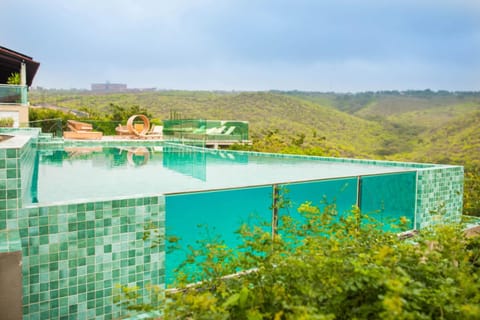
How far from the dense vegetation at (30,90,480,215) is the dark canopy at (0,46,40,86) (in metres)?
2.94

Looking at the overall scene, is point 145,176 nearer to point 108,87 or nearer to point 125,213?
point 125,213

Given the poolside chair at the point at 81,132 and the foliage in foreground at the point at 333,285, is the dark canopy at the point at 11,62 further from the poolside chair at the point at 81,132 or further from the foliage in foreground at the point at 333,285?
the foliage in foreground at the point at 333,285

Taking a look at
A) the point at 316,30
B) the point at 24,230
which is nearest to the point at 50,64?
the point at 316,30

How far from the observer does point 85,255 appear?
3143 mm

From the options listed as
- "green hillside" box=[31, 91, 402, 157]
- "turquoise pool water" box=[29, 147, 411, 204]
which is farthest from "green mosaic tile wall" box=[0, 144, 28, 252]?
"green hillside" box=[31, 91, 402, 157]

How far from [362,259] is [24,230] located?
2284 mm

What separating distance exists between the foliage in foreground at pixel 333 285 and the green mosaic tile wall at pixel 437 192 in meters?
4.13

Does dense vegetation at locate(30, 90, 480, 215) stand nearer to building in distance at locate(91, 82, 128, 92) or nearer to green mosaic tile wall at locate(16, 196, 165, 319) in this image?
building in distance at locate(91, 82, 128, 92)

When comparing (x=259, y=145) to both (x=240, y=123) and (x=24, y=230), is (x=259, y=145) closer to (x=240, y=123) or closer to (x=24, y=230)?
(x=240, y=123)

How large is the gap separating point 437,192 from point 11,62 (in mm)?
16207

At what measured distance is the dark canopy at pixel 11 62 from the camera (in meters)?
15.7

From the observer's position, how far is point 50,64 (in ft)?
138

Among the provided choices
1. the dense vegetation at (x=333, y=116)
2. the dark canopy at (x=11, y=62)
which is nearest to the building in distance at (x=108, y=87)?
the dense vegetation at (x=333, y=116)

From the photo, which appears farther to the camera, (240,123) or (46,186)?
(240,123)
